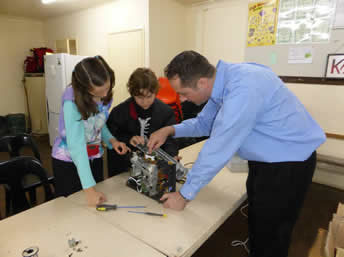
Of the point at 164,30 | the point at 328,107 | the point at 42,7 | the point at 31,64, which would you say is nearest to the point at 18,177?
the point at 164,30

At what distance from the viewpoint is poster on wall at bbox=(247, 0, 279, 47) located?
2.80 meters

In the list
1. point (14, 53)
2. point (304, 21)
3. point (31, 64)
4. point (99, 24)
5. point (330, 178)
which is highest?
point (99, 24)

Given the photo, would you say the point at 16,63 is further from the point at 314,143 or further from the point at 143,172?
the point at 314,143

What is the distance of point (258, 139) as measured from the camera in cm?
100

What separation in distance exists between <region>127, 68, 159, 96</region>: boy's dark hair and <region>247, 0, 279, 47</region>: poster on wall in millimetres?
2052

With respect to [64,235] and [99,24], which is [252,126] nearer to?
[64,235]

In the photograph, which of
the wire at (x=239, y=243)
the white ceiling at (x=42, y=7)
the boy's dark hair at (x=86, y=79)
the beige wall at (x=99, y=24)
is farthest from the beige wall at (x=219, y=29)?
the boy's dark hair at (x=86, y=79)

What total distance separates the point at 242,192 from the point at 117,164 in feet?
2.77

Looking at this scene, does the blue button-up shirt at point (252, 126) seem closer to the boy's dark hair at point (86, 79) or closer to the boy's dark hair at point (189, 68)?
the boy's dark hair at point (189, 68)

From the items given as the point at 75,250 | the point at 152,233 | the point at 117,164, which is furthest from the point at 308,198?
the point at 75,250

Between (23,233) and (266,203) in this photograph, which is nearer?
(23,233)

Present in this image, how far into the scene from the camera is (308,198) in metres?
2.57

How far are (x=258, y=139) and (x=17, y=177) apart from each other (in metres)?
1.31

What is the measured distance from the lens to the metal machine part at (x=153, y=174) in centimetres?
116
